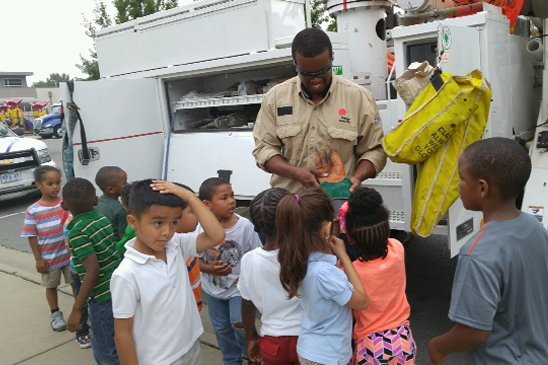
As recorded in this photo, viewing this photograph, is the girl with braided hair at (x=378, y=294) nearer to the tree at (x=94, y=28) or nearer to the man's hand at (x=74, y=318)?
the man's hand at (x=74, y=318)

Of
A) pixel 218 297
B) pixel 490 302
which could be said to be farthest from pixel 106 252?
pixel 490 302

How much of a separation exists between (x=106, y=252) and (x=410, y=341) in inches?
65.9

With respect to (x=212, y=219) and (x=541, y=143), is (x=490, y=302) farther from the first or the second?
(x=541, y=143)

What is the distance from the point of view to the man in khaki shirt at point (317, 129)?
8.90ft

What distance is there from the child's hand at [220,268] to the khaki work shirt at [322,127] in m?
0.58

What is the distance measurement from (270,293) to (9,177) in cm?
811

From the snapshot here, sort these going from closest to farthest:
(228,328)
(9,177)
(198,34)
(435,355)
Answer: (435,355)
(228,328)
(198,34)
(9,177)

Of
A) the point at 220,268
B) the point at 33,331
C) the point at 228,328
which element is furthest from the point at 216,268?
the point at 33,331

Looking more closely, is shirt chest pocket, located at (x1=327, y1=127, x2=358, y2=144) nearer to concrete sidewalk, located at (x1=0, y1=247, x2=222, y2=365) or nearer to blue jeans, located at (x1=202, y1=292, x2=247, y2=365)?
blue jeans, located at (x1=202, y1=292, x2=247, y2=365)

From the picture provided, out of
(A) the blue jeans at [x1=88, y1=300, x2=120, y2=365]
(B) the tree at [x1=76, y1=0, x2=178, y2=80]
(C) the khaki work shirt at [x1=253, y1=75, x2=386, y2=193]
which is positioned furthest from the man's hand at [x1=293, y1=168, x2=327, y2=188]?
(B) the tree at [x1=76, y1=0, x2=178, y2=80]

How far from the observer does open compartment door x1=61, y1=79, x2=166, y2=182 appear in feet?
15.9

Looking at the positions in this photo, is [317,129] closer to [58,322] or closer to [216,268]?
[216,268]

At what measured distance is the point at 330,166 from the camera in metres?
2.71

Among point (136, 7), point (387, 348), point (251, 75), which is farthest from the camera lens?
point (136, 7)
